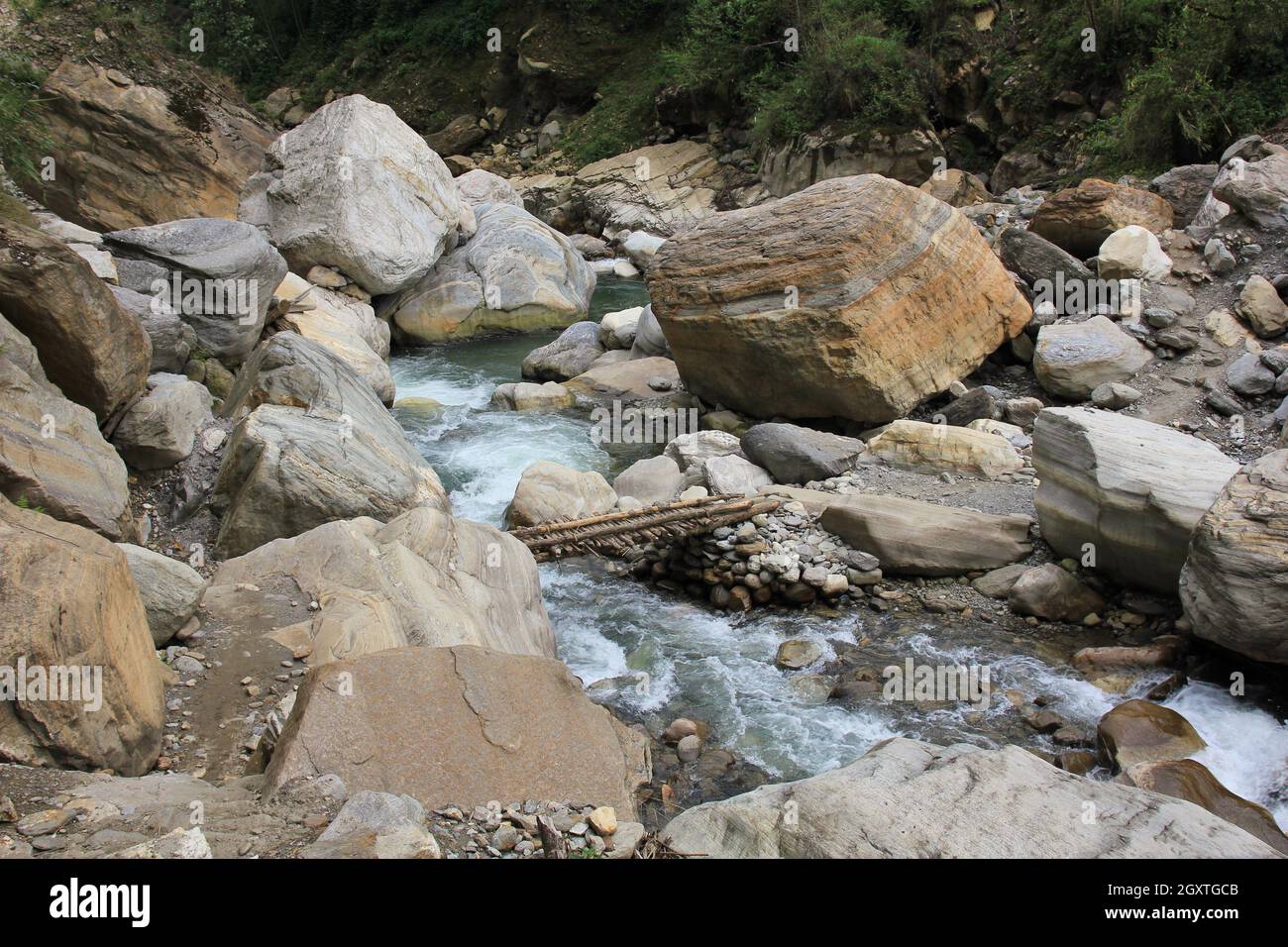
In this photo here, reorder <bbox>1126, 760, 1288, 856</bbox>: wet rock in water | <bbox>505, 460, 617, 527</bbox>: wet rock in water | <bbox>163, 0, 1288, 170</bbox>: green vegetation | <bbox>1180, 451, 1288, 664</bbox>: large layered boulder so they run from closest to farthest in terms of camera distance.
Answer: <bbox>1126, 760, 1288, 856</bbox>: wet rock in water < <bbox>1180, 451, 1288, 664</bbox>: large layered boulder < <bbox>505, 460, 617, 527</bbox>: wet rock in water < <bbox>163, 0, 1288, 170</bbox>: green vegetation

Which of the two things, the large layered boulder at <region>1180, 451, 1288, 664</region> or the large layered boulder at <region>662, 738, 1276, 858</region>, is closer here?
the large layered boulder at <region>662, 738, 1276, 858</region>

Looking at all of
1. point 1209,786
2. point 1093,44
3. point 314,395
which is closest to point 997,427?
point 1209,786

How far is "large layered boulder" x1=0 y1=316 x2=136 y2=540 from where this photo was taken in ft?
18.5

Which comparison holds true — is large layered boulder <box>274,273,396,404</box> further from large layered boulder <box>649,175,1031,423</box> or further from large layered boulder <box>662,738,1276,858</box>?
large layered boulder <box>662,738,1276,858</box>

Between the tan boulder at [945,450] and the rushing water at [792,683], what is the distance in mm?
2097

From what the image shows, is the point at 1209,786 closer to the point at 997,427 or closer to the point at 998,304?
the point at 997,427

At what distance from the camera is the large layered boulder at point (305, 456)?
23.4 ft

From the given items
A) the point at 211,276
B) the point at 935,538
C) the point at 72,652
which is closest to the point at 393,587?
the point at 72,652

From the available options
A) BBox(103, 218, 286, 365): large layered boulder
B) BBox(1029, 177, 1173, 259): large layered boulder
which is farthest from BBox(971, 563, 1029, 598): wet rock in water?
BBox(103, 218, 286, 365): large layered boulder

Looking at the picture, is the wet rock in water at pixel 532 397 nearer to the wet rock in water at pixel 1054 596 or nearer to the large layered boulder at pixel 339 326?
the large layered boulder at pixel 339 326

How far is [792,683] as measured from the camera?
6637mm

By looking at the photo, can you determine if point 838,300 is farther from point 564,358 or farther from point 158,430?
point 158,430

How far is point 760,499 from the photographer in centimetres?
818

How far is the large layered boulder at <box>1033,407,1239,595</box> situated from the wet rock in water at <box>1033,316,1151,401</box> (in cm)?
271
